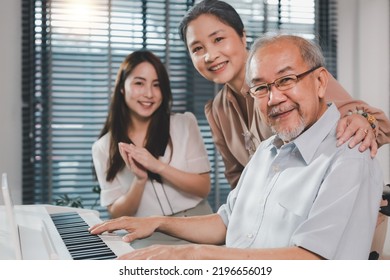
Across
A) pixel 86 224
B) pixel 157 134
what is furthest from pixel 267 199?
pixel 157 134

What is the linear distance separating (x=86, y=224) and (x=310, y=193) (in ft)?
1.52

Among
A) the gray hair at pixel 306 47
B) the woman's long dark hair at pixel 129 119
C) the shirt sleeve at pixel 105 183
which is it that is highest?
the gray hair at pixel 306 47

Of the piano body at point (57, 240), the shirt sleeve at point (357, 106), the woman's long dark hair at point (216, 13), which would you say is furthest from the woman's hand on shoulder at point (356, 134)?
the woman's long dark hair at point (216, 13)

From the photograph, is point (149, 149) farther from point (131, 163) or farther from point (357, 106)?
point (357, 106)

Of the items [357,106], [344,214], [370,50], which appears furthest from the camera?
[370,50]

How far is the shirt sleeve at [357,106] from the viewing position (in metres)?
1.01

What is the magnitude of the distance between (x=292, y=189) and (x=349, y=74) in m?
0.76

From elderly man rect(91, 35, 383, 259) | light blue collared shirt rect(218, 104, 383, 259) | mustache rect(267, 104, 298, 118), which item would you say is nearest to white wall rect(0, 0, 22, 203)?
elderly man rect(91, 35, 383, 259)

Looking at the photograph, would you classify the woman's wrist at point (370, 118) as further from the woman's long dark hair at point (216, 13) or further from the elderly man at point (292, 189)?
the woman's long dark hair at point (216, 13)

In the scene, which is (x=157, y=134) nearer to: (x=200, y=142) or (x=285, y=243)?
(x=200, y=142)

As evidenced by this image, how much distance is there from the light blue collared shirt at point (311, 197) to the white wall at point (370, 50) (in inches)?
20.4

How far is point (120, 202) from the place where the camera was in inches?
58.2

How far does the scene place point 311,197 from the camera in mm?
818

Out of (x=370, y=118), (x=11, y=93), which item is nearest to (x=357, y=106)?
(x=370, y=118)
